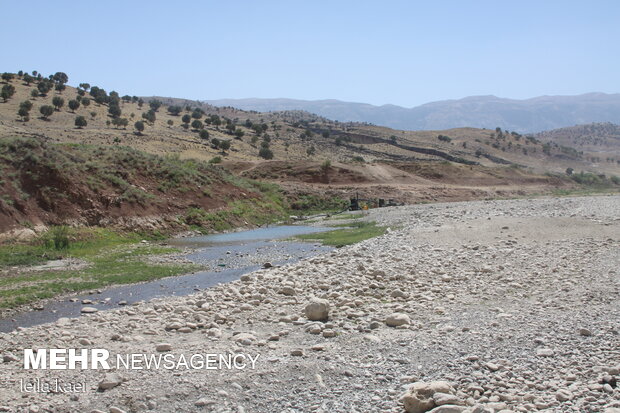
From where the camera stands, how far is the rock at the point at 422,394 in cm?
746

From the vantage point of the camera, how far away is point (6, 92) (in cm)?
7488

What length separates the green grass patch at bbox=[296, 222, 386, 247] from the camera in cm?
2655

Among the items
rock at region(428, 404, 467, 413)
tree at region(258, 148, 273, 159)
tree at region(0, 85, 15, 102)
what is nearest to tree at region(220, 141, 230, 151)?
tree at region(258, 148, 273, 159)

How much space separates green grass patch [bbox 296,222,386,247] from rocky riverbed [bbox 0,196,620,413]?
7908mm

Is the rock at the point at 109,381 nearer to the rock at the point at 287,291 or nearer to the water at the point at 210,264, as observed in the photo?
the water at the point at 210,264

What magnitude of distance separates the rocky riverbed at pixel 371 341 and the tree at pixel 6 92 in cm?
6981

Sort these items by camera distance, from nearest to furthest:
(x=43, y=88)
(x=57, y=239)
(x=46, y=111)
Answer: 1. (x=57, y=239)
2. (x=46, y=111)
3. (x=43, y=88)

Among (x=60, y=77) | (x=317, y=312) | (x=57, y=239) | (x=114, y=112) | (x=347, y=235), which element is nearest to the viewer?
(x=317, y=312)

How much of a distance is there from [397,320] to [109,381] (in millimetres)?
5652

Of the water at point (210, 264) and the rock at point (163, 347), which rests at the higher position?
the rock at point (163, 347)

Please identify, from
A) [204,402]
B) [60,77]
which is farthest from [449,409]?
[60,77]

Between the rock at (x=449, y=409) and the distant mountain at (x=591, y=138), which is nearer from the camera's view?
the rock at (x=449, y=409)

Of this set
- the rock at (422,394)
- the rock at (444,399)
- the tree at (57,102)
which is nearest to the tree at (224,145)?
the tree at (57,102)

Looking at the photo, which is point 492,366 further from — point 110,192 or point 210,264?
point 110,192
